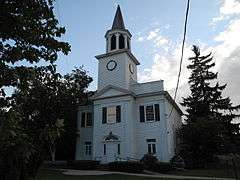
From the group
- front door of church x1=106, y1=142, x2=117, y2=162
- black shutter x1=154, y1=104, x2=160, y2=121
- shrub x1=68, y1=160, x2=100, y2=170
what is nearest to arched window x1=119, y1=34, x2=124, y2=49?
black shutter x1=154, y1=104, x2=160, y2=121

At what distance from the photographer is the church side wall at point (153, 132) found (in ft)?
93.9

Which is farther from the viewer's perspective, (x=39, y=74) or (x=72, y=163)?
(x=72, y=163)

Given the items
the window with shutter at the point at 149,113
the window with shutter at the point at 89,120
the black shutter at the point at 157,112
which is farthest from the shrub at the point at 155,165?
the window with shutter at the point at 89,120

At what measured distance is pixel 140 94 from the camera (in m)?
31.0

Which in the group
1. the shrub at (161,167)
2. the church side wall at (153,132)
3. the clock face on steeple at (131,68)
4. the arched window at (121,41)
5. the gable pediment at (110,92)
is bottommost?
the shrub at (161,167)

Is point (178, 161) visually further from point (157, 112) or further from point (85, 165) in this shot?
point (85, 165)

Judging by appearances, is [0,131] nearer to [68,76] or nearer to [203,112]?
[68,76]

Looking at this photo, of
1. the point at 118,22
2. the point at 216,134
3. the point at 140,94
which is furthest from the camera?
the point at 118,22

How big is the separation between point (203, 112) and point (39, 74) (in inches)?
1432

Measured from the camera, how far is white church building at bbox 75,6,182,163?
29.4 meters

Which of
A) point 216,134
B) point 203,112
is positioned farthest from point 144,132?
point 203,112

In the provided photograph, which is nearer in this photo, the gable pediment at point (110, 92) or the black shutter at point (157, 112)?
the black shutter at point (157, 112)

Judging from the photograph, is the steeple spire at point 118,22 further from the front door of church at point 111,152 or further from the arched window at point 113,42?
the front door of church at point 111,152

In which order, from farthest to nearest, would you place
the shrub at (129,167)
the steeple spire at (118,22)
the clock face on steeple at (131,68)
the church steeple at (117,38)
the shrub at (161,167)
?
the steeple spire at (118,22) → the church steeple at (117,38) → the clock face on steeple at (131,68) → the shrub at (161,167) → the shrub at (129,167)
